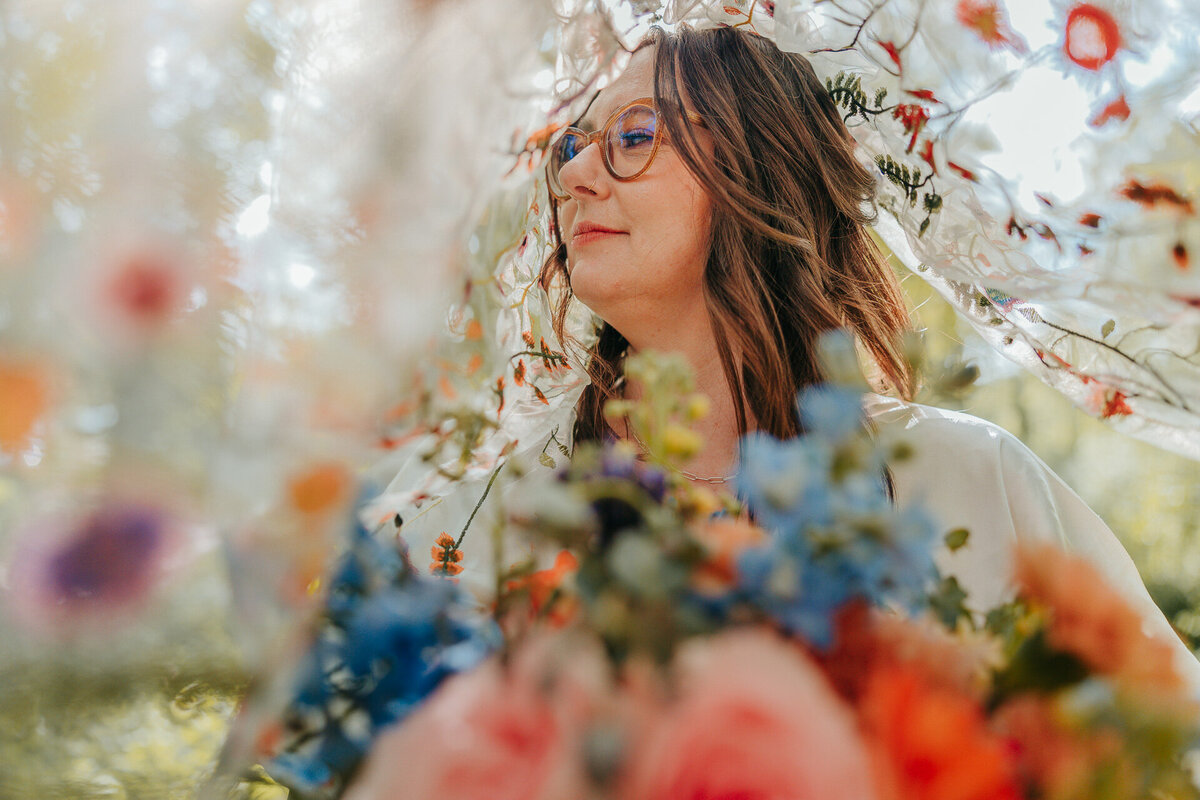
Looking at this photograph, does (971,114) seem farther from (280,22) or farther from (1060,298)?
(280,22)

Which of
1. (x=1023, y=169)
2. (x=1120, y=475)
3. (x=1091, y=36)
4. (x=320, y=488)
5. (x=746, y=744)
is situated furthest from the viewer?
(x=1120, y=475)

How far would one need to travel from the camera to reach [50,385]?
3.18 ft

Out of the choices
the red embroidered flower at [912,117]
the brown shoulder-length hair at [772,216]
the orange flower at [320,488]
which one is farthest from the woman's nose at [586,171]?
the orange flower at [320,488]

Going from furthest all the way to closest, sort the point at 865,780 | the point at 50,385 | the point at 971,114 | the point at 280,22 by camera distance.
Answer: the point at 280,22 < the point at 50,385 < the point at 971,114 < the point at 865,780

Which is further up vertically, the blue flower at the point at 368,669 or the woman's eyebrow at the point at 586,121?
the woman's eyebrow at the point at 586,121

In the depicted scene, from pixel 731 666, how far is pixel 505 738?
76mm

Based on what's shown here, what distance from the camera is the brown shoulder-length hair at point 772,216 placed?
1.15 metres

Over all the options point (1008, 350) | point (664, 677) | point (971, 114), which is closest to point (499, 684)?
point (664, 677)

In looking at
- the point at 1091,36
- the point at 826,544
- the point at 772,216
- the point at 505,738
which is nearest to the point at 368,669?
the point at 505,738

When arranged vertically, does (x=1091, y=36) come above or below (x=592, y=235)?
above

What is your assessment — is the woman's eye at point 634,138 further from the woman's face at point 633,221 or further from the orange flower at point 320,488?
the orange flower at point 320,488

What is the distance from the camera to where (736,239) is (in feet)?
3.87

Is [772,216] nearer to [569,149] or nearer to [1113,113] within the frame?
[569,149]

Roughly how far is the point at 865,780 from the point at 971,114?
2.63 feet
